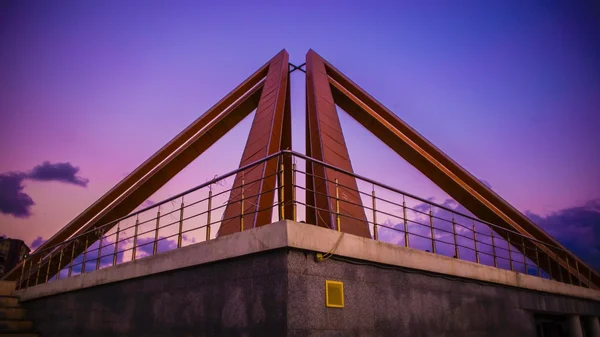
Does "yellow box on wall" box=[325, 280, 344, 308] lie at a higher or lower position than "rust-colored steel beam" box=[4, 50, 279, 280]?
lower

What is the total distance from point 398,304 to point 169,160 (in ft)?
33.7

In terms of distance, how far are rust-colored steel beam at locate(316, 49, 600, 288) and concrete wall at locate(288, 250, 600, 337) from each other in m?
4.89

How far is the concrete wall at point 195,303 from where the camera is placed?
527 cm

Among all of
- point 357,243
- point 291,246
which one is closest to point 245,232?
point 291,246

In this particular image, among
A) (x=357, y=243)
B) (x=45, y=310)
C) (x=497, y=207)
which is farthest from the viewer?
(x=497, y=207)

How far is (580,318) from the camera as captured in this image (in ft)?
39.4

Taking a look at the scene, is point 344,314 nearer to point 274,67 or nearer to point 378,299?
point 378,299

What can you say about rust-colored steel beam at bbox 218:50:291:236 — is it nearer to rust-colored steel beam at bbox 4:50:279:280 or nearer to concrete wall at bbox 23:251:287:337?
rust-colored steel beam at bbox 4:50:279:280

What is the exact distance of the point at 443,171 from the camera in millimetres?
14750

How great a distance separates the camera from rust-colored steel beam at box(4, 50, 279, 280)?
1436 centimetres

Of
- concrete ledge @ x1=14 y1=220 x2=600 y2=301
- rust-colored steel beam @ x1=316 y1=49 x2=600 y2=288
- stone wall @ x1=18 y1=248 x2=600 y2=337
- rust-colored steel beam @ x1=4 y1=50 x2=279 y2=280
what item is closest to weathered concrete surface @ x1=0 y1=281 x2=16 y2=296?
rust-colored steel beam @ x1=4 y1=50 x2=279 y2=280

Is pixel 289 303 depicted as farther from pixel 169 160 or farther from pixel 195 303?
pixel 169 160

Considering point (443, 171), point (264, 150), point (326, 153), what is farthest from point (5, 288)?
point (443, 171)

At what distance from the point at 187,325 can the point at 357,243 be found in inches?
97.5
